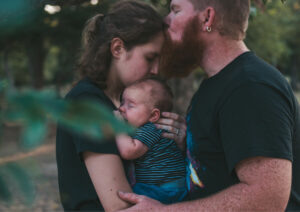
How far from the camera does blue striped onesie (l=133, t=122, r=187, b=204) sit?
2275 millimetres

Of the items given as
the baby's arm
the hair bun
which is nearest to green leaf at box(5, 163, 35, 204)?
the baby's arm

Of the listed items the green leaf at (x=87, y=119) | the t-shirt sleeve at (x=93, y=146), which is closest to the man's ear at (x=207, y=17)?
the t-shirt sleeve at (x=93, y=146)

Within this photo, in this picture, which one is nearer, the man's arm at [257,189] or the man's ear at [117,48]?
the man's arm at [257,189]

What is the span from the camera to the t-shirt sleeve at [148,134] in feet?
7.50

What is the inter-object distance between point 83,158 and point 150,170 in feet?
1.59

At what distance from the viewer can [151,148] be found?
92.4 inches

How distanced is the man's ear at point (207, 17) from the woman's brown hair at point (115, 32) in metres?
0.27

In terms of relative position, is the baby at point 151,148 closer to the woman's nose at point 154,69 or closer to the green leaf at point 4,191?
the woman's nose at point 154,69

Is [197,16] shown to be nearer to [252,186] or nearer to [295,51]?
[252,186]

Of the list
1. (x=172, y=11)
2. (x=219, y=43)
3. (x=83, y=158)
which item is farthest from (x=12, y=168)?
(x=172, y=11)

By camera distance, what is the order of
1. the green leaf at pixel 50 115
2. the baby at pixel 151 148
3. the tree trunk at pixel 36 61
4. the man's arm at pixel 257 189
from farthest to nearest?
the tree trunk at pixel 36 61 < the baby at pixel 151 148 < the man's arm at pixel 257 189 < the green leaf at pixel 50 115

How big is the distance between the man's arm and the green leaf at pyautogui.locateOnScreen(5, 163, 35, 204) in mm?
1431

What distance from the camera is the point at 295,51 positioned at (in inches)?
1499

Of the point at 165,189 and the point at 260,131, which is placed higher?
the point at 260,131
